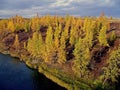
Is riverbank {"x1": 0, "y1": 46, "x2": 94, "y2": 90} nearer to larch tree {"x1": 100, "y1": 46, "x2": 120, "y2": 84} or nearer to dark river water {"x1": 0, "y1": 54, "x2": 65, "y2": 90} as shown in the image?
dark river water {"x1": 0, "y1": 54, "x2": 65, "y2": 90}

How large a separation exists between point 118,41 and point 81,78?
47.2 m

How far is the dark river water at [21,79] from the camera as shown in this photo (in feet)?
291

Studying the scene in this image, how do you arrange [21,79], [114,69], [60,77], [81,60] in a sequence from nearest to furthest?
[114,69]
[81,60]
[60,77]
[21,79]

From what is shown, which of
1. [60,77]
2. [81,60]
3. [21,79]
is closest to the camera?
[81,60]

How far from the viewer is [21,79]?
98.7 meters

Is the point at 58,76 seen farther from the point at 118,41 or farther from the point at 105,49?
the point at 118,41

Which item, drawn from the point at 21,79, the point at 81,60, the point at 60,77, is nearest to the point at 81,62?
the point at 81,60

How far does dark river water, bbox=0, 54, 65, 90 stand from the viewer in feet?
291

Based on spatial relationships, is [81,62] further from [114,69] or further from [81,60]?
[114,69]

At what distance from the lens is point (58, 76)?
9675 cm

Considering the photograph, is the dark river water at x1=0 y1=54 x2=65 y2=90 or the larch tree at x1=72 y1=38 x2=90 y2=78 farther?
the larch tree at x1=72 y1=38 x2=90 y2=78

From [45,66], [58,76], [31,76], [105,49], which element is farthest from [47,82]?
[105,49]

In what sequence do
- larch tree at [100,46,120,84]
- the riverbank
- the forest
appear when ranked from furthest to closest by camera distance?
the riverbank < the forest < larch tree at [100,46,120,84]

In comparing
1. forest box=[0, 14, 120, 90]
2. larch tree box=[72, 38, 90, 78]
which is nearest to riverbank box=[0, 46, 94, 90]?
forest box=[0, 14, 120, 90]
